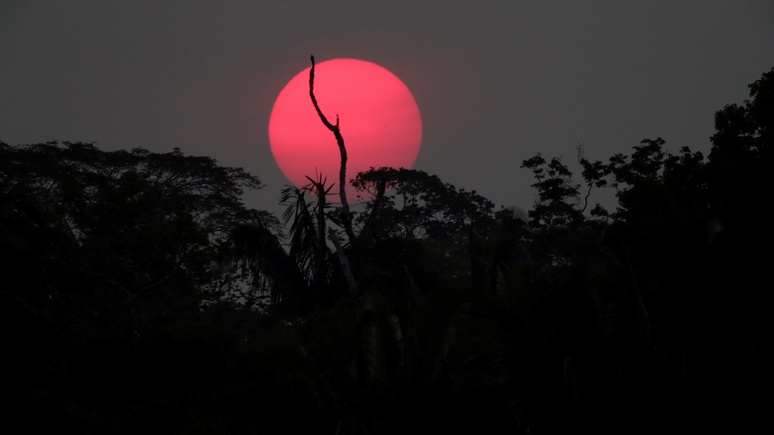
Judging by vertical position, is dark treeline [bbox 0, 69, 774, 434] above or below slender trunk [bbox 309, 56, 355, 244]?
Answer: below

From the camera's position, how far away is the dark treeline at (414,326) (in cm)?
1320

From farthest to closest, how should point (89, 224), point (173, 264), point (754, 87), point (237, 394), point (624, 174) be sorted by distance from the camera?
point (624, 174) < point (89, 224) < point (173, 264) < point (754, 87) < point (237, 394)

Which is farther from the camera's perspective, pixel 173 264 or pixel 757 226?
pixel 173 264

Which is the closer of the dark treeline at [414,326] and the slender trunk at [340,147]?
the dark treeline at [414,326]

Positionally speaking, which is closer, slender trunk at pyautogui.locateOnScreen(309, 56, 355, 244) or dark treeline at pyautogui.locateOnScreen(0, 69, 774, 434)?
dark treeline at pyautogui.locateOnScreen(0, 69, 774, 434)

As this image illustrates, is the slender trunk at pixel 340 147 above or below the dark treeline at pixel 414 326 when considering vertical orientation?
above

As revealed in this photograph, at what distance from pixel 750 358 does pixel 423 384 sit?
501 centimetres

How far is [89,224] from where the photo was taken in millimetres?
29141

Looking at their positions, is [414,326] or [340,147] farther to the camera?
[340,147]

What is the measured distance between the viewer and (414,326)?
1396cm

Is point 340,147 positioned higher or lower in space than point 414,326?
higher

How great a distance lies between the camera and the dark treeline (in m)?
13.2

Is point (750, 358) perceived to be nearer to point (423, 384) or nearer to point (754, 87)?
point (423, 384)

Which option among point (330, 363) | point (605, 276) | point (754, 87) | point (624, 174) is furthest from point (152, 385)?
point (624, 174)
